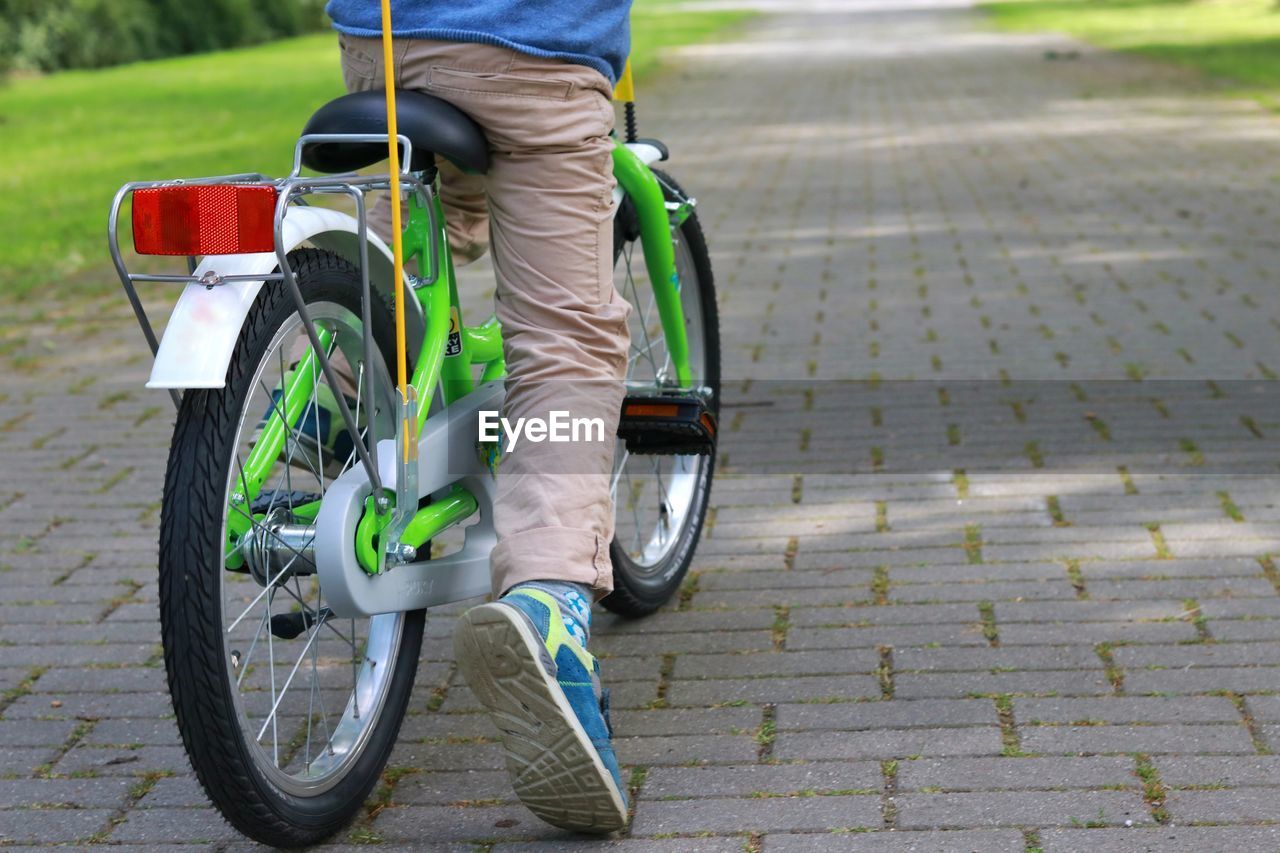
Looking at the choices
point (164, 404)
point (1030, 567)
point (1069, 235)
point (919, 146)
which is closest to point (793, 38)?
point (919, 146)

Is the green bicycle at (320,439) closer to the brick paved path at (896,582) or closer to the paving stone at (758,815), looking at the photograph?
the brick paved path at (896,582)

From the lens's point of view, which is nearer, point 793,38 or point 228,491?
point 228,491

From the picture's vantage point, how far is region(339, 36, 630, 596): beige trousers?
2752 millimetres

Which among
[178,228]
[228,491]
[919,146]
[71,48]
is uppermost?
[178,228]

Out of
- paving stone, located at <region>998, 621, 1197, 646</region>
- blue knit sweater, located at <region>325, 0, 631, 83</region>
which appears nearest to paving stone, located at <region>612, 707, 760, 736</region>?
paving stone, located at <region>998, 621, 1197, 646</region>

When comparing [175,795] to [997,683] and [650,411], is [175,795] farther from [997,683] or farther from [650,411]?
[997,683]

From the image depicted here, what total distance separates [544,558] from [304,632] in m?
0.60

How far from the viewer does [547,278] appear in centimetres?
282

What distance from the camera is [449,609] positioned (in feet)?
12.7

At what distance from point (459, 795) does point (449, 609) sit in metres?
1.00

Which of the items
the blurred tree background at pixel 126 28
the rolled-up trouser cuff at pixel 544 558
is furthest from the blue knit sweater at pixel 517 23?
the blurred tree background at pixel 126 28

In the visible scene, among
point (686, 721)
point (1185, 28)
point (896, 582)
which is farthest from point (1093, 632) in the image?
point (1185, 28)

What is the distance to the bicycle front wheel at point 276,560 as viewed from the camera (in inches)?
94.2

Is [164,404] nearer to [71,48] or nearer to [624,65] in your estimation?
[624,65]
